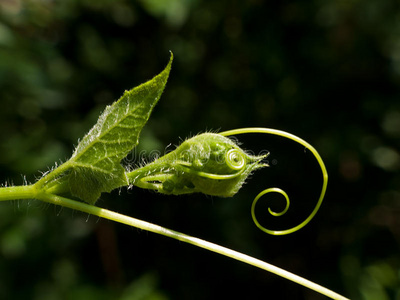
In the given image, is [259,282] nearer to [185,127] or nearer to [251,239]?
[251,239]

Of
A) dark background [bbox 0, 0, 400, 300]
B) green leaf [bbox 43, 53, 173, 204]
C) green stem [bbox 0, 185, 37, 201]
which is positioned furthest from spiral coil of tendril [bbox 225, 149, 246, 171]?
dark background [bbox 0, 0, 400, 300]

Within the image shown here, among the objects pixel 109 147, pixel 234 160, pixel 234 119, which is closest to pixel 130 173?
pixel 109 147

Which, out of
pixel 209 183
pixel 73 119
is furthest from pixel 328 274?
pixel 209 183

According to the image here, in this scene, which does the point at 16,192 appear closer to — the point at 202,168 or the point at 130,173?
the point at 130,173

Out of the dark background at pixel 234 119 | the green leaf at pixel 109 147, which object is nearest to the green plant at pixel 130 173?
the green leaf at pixel 109 147

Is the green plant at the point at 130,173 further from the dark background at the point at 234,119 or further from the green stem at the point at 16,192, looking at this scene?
the dark background at the point at 234,119
